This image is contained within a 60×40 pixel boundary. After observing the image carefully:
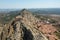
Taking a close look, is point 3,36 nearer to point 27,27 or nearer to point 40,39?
point 27,27

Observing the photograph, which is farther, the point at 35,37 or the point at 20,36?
the point at 20,36

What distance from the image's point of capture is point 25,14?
16344 mm

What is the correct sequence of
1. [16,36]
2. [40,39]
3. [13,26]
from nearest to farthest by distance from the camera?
[40,39] → [16,36] → [13,26]

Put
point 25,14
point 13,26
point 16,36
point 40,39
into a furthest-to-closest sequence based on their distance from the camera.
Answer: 1. point 25,14
2. point 13,26
3. point 16,36
4. point 40,39

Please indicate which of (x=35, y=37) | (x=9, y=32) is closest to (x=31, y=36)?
(x=35, y=37)

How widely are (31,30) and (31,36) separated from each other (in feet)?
1.52

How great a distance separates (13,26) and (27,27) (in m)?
1.37

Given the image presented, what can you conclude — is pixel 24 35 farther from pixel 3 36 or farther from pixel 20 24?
pixel 3 36

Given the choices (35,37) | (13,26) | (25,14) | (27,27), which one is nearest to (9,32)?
(13,26)

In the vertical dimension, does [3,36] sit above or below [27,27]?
below

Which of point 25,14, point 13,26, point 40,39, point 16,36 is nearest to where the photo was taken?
point 40,39

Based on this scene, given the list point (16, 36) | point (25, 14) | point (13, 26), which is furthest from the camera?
point (25, 14)

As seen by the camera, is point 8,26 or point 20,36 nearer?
point 20,36

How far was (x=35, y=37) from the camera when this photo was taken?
435 inches
